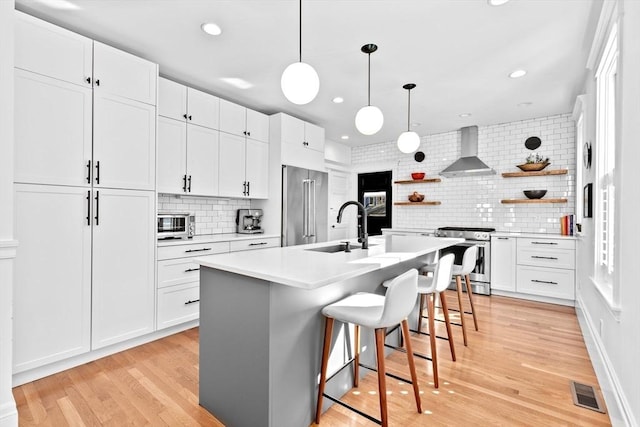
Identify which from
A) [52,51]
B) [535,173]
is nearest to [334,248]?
[52,51]

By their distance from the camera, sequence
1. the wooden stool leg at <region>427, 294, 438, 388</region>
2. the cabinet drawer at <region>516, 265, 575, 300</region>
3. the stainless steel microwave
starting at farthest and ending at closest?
the cabinet drawer at <region>516, 265, 575, 300</region>, the stainless steel microwave, the wooden stool leg at <region>427, 294, 438, 388</region>

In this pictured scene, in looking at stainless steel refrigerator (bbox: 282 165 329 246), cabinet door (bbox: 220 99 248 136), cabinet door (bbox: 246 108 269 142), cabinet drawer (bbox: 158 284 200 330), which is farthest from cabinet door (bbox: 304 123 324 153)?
cabinet drawer (bbox: 158 284 200 330)

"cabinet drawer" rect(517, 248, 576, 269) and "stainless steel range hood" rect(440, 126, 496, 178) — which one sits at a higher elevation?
"stainless steel range hood" rect(440, 126, 496, 178)

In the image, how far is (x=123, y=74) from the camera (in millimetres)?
2777

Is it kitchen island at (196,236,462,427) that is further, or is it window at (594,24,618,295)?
window at (594,24,618,295)

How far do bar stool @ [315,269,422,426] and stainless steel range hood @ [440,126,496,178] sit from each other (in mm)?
3980

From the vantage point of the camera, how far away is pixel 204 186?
3811 millimetres

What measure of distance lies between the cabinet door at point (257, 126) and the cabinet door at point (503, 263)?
12.1ft

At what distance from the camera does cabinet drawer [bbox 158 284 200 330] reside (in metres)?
3.07

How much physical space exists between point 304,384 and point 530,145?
197 inches

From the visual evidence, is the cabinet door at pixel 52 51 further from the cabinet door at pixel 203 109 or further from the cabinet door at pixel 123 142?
the cabinet door at pixel 203 109

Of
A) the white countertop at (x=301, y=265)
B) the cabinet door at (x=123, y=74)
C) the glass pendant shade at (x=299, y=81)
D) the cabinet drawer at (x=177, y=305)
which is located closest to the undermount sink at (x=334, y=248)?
the white countertop at (x=301, y=265)

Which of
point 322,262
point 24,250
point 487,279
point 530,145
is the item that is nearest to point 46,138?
point 24,250

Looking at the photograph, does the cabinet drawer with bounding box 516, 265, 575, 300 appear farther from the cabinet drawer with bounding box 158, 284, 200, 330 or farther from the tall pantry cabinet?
the tall pantry cabinet
